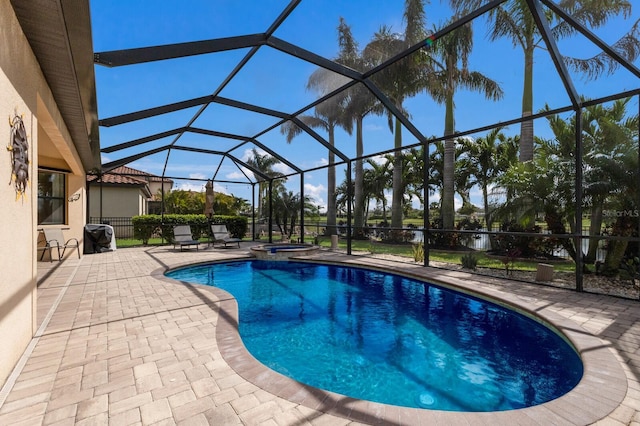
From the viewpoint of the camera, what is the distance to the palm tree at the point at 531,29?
35.5ft

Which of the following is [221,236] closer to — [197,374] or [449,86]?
[197,374]

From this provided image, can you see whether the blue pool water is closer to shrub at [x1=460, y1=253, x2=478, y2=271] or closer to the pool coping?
the pool coping

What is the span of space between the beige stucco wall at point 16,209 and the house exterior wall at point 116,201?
16.9m

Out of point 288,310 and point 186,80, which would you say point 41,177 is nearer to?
point 186,80

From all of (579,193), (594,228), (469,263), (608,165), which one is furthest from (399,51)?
(579,193)

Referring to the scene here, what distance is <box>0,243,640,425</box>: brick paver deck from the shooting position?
2.27 m

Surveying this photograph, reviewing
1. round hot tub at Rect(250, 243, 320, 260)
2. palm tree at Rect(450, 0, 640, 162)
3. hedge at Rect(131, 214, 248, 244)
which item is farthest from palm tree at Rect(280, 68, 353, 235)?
palm tree at Rect(450, 0, 640, 162)

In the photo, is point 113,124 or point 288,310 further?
point 113,124

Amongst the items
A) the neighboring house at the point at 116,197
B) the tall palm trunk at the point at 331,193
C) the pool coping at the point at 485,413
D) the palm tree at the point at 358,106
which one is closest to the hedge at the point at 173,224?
the neighboring house at the point at 116,197

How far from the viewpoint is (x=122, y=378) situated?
9.20ft

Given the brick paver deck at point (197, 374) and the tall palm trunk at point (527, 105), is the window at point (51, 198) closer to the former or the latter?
the brick paver deck at point (197, 374)

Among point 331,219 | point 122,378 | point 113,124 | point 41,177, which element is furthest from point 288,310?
point 331,219

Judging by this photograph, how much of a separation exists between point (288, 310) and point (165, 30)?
16.9 ft

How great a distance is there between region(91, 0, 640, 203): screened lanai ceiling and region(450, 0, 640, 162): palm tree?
0.11 meters
